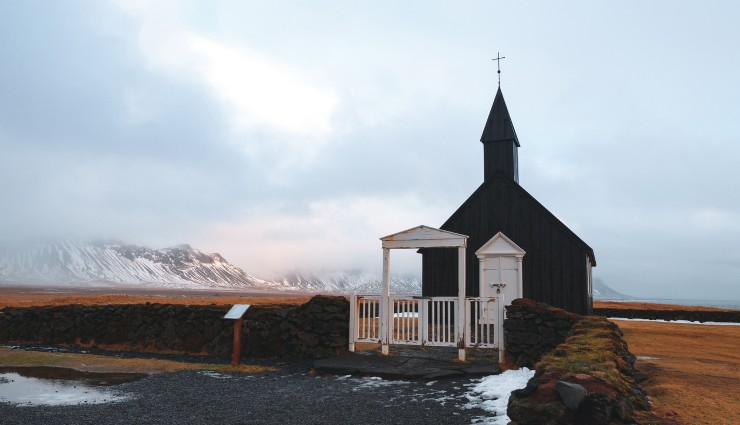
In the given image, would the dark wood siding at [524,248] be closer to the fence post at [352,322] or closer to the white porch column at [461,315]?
the white porch column at [461,315]

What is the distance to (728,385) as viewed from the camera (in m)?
8.38

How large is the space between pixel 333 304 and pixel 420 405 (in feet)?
18.9

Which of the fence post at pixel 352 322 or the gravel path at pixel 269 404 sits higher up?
the fence post at pixel 352 322

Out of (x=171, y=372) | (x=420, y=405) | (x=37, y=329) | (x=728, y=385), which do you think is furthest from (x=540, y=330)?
(x=37, y=329)

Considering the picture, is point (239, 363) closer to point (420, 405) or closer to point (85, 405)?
point (85, 405)

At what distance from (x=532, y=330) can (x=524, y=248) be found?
772 centimetres

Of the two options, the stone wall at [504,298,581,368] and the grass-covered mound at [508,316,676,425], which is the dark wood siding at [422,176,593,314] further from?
the grass-covered mound at [508,316,676,425]

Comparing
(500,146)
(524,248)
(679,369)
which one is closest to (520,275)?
(524,248)

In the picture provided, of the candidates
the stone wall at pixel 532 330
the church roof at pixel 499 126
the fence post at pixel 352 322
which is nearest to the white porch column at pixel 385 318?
the fence post at pixel 352 322

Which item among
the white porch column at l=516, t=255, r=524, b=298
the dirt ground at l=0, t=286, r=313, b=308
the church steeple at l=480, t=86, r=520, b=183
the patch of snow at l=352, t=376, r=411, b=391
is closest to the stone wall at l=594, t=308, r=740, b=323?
the church steeple at l=480, t=86, r=520, b=183

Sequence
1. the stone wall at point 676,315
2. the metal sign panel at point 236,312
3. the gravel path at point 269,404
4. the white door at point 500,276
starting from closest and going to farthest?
the gravel path at point 269,404, the metal sign panel at point 236,312, the white door at point 500,276, the stone wall at point 676,315

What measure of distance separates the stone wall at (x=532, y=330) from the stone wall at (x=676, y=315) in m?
23.8

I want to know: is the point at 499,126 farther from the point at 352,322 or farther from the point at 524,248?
the point at 352,322

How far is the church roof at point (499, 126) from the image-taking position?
71.1ft
